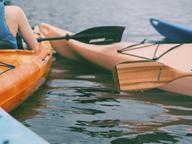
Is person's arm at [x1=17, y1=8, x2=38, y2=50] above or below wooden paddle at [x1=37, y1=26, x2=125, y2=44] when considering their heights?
above

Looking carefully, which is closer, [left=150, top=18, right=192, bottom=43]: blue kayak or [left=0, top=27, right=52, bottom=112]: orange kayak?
[left=0, top=27, right=52, bottom=112]: orange kayak

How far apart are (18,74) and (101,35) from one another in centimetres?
320

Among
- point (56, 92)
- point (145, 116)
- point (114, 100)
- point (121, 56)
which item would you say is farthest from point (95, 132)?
point (121, 56)

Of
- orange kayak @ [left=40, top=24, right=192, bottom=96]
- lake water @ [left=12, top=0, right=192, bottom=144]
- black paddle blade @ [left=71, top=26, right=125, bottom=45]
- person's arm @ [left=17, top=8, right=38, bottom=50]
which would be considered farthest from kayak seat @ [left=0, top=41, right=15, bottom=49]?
black paddle blade @ [left=71, top=26, right=125, bottom=45]

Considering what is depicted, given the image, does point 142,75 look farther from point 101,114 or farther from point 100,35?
point 100,35

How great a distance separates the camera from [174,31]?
844cm

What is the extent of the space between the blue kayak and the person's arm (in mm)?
2775

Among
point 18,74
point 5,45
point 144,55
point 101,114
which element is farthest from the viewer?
point 144,55

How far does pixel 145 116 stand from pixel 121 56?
1934 millimetres

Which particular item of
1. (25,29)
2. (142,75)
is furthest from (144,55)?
(25,29)

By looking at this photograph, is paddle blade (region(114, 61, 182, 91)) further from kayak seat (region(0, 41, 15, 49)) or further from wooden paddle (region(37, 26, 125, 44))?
wooden paddle (region(37, 26, 125, 44))

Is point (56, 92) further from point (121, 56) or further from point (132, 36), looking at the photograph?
point (132, 36)

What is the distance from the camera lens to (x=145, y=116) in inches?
229

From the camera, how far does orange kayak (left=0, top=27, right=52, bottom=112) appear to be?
5113 mm
